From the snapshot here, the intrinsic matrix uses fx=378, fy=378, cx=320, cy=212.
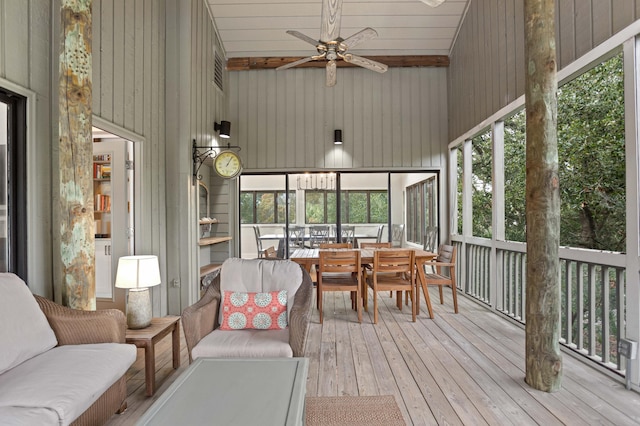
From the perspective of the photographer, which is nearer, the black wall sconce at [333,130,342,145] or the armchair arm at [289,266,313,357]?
the armchair arm at [289,266,313,357]

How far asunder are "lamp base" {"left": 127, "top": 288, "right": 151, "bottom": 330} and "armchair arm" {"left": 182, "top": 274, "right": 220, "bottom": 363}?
427 mm

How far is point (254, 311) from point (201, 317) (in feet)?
1.26

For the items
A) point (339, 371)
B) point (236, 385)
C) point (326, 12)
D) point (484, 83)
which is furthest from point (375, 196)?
point (236, 385)

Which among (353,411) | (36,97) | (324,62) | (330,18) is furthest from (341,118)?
(353,411)

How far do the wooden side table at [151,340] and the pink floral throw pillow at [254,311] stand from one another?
45 centimetres

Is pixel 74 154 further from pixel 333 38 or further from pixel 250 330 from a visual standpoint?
pixel 333 38

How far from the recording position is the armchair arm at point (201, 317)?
2.47 meters

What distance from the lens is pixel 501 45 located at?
4672 mm

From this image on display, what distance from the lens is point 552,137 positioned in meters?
2.60

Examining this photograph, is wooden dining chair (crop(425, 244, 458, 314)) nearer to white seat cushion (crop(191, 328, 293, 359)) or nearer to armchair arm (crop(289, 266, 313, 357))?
armchair arm (crop(289, 266, 313, 357))

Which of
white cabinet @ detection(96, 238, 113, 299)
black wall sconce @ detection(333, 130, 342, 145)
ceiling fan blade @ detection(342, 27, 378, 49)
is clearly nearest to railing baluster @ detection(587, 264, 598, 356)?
ceiling fan blade @ detection(342, 27, 378, 49)

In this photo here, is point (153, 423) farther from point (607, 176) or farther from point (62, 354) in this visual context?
point (607, 176)

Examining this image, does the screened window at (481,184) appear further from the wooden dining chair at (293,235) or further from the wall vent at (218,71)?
the wall vent at (218,71)

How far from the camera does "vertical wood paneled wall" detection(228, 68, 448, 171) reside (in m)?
6.79
